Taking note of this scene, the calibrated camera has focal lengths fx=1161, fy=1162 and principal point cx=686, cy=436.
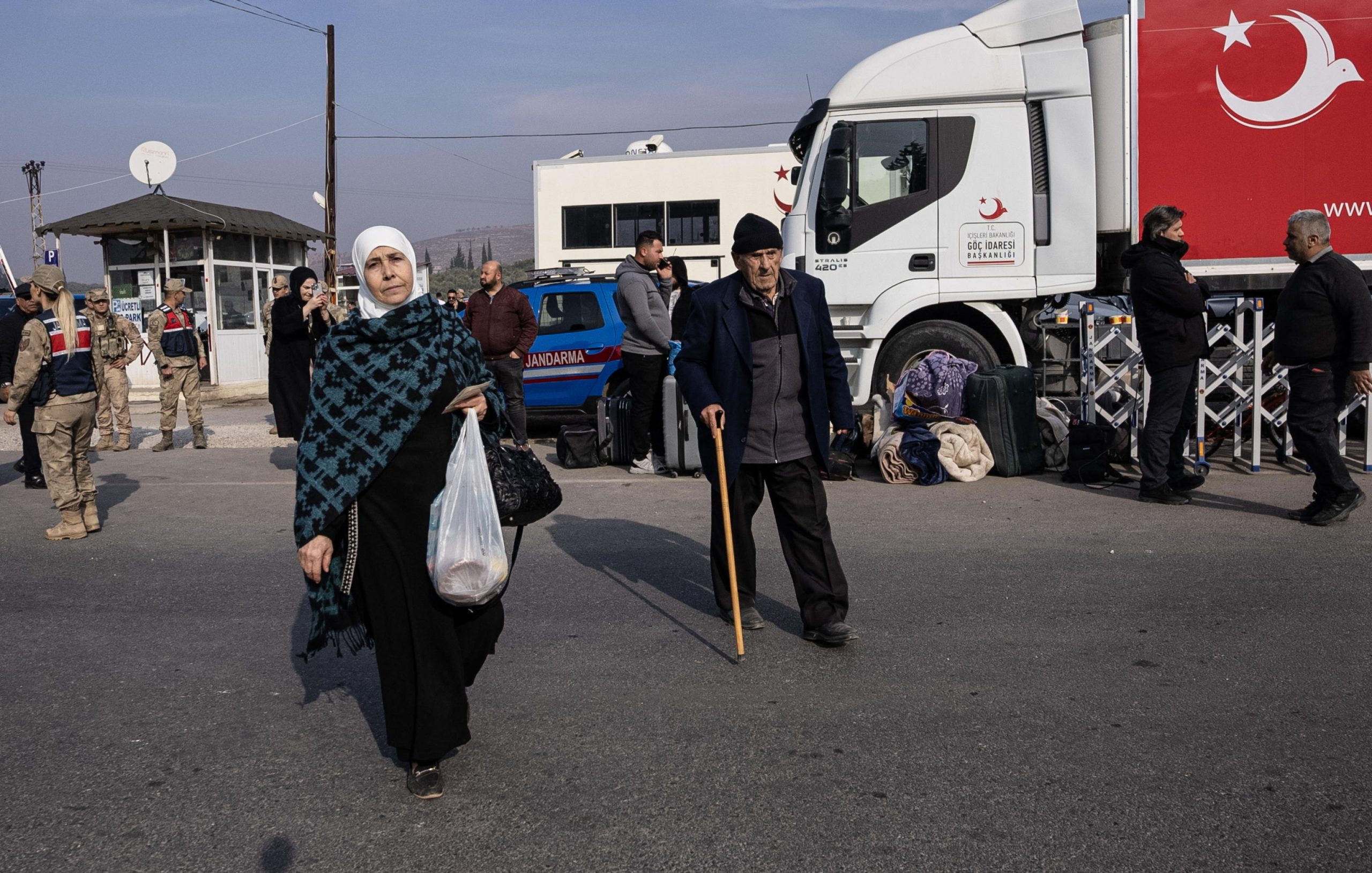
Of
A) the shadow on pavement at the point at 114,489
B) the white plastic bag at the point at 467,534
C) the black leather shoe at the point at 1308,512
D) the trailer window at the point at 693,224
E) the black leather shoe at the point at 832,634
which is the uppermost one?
the trailer window at the point at 693,224

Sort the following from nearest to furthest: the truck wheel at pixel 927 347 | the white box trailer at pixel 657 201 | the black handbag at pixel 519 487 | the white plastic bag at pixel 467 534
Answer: the white plastic bag at pixel 467 534 < the black handbag at pixel 519 487 < the truck wheel at pixel 927 347 < the white box trailer at pixel 657 201

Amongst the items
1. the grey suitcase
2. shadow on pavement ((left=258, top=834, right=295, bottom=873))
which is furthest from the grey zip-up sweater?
shadow on pavement ((left=258, top=834, right=295, bottom=873))

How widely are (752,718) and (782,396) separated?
1.52 meters

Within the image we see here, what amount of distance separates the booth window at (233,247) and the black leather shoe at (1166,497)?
1831 cm

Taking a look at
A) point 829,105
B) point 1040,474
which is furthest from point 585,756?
point 829,105

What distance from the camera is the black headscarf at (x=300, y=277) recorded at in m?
9.81

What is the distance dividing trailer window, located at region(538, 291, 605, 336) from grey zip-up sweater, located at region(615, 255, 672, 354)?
2536 millimetres

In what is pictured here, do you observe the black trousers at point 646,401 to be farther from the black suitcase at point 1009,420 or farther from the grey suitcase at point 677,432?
the black suitcase at point 1009,420

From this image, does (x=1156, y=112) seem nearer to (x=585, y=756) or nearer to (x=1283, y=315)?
(x=1283, y=315)

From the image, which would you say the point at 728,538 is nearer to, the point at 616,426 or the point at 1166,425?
the point at 1166,425

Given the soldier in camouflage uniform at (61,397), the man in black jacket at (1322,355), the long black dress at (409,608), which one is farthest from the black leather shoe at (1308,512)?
the soldier in camouflage uniform at (61,397)

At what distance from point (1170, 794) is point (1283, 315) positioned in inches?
194

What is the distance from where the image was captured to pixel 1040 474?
31.7ft

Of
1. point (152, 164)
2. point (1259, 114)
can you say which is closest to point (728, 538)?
point (1259, 114)
